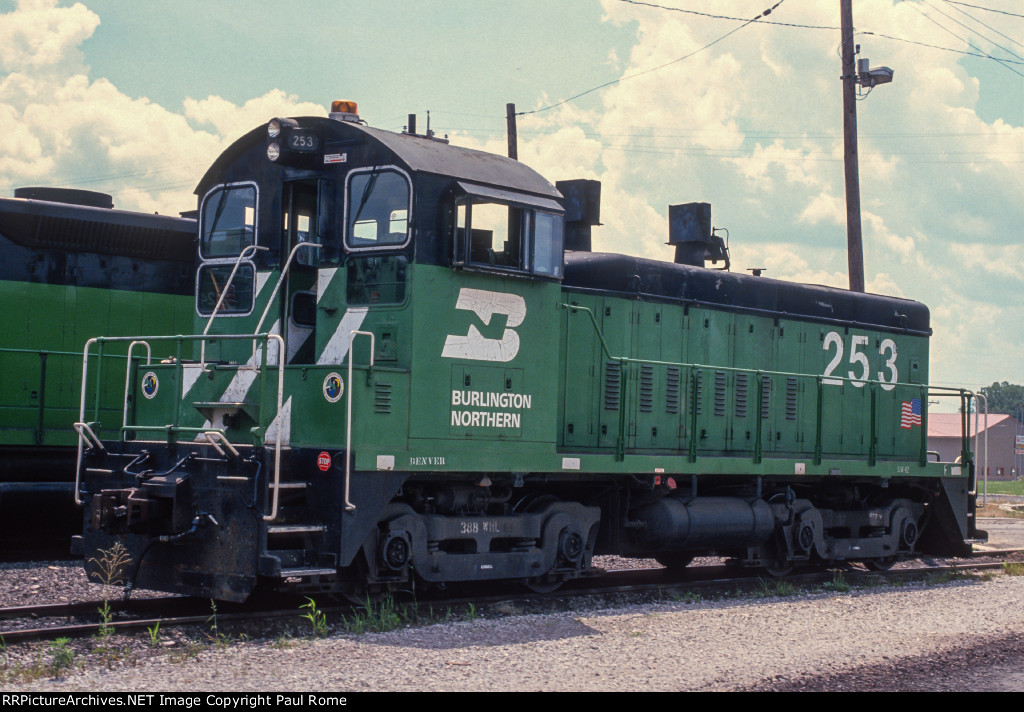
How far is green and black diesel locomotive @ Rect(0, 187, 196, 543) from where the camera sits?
37.9 feet

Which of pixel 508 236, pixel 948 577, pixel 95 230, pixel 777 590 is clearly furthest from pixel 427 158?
pixel 948 577

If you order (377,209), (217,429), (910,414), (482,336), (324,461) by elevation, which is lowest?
(324,461)

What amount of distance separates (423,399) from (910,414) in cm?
780

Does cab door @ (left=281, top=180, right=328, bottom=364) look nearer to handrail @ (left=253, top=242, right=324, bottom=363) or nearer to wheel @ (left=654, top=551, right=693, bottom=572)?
handrail @ (left=253, top=242, right=324, bottom=363)

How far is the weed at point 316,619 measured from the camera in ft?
25.3

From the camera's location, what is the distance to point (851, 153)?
727 inches

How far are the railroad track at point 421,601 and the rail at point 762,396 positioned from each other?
124 centimetres

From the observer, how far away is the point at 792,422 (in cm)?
1253

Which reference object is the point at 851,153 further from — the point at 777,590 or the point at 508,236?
the point at 508,236

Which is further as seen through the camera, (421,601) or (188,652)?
(421,601)

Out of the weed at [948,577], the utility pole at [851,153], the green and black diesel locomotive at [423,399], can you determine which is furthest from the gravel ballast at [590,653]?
the utility pole at [851,153]

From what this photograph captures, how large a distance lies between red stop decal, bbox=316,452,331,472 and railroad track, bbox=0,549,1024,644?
1.11 metres

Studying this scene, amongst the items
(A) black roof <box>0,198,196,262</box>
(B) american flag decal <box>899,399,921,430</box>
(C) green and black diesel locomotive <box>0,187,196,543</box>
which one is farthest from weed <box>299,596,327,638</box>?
(B) american flag decal <box>899,399,921,430</box>
